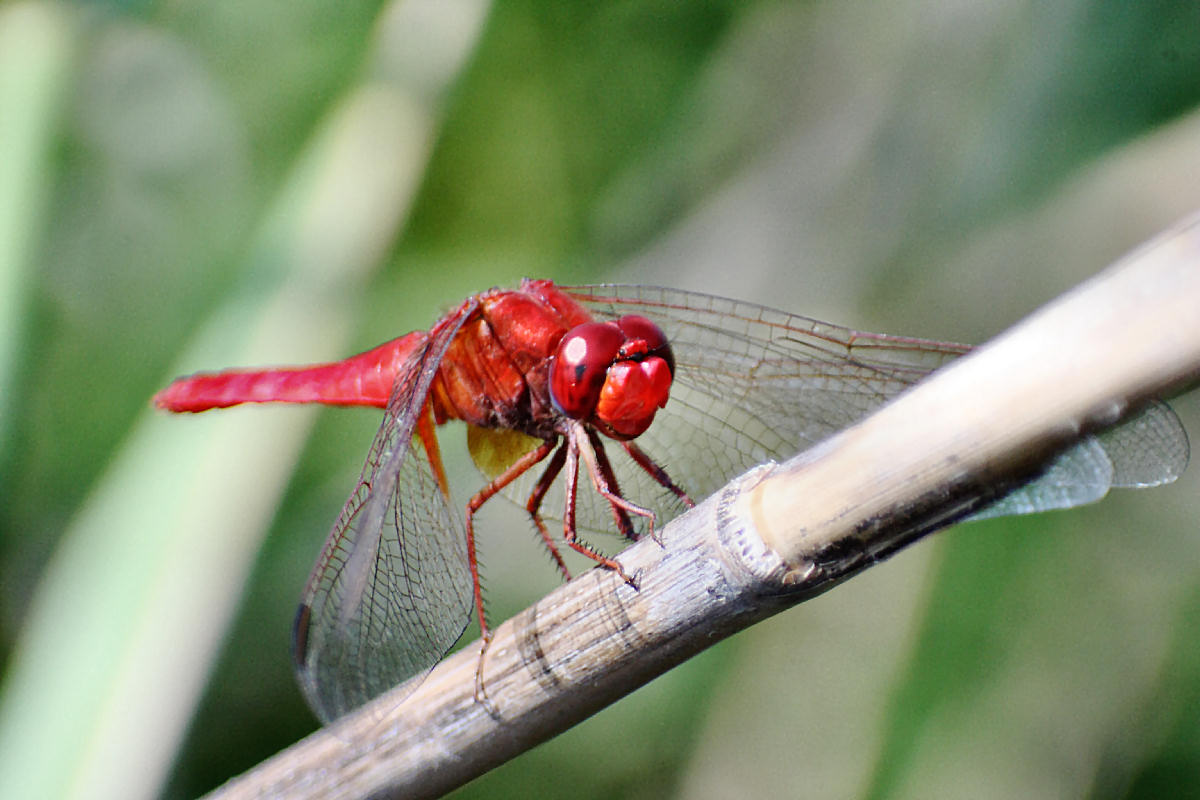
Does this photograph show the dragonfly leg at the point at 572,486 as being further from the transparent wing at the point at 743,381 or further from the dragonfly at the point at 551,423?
the transparent wing at the point at 743,381

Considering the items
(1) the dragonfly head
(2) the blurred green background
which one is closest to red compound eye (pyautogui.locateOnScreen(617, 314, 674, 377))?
(1) the dragonfly head

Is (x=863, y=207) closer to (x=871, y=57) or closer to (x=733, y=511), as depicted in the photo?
(x=871, y=57)

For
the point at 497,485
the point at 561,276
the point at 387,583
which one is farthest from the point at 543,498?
the point at 561,276

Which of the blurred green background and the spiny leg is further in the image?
the blurred green background

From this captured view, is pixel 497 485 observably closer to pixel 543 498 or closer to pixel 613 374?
pixel 543 498

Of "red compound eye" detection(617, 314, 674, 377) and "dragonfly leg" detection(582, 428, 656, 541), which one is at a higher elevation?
"red compound eye" detection(617, 314, 674, 377)

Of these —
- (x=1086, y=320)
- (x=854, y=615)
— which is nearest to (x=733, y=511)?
(x=1086, y=320)

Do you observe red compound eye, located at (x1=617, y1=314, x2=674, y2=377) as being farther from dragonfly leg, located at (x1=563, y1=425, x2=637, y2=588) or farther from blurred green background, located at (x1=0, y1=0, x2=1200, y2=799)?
blurred green background, located at (x1=0, y1=0, x2=1200, y2=799)
